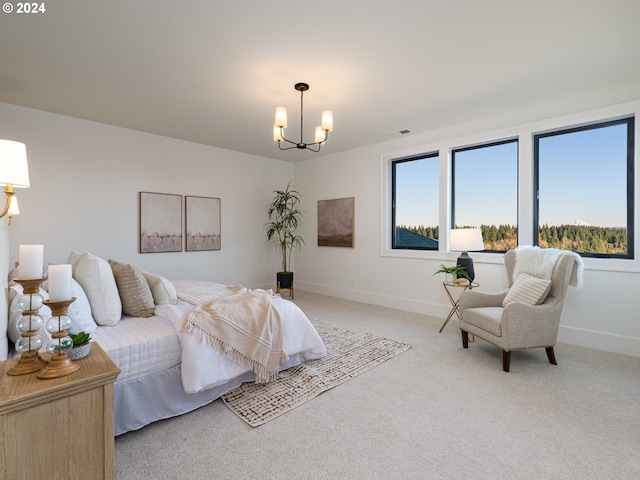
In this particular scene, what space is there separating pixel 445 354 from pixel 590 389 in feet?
3.67

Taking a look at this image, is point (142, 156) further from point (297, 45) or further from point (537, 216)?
point (537, 216)

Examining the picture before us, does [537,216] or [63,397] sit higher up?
[537,216]

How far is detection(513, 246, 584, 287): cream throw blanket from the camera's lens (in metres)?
2.93

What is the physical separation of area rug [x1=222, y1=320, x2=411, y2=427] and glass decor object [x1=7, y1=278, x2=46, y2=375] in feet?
4.17

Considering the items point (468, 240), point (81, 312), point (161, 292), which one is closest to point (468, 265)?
point (468, 240)

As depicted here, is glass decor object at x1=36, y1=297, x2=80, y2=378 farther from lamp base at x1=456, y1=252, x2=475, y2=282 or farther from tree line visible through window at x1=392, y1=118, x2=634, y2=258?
tree line visible through window at x1=392, y1=118, x2=634, y2=258

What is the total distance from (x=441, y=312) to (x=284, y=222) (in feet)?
11.5

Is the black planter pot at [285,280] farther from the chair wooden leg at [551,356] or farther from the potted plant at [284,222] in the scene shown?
the chair wooden leg at [551,356]

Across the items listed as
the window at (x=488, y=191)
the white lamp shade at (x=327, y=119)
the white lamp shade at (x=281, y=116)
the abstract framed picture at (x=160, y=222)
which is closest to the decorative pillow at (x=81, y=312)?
the white lamp shade at (x=281, y=116)

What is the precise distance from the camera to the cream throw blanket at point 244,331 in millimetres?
2223

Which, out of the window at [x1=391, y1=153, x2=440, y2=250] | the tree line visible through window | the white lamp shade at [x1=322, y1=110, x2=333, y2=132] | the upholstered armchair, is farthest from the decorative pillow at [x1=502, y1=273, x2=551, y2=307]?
the white lamp shade at [x1=322, y1=110, x2=333, y2=132]

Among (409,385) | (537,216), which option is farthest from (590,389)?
(537,216)

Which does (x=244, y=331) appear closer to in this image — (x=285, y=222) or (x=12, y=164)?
(x=12, y=164)

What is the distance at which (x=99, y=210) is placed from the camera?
4.29 m
